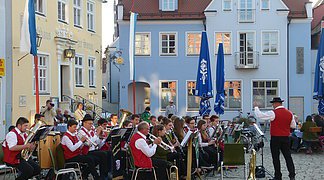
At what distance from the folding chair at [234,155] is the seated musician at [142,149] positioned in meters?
1.98

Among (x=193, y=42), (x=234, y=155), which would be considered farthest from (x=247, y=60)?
(x=234, y=155)

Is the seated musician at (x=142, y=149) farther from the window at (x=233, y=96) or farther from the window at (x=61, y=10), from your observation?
the window at (x=233, y=96)

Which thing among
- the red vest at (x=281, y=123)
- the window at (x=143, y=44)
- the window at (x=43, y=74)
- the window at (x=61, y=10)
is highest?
the window at (x=61, y=10)

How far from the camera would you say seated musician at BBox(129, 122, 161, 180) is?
9.81 metres

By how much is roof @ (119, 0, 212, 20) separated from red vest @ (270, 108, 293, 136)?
23279 millimetres

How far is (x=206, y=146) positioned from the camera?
12523 mm

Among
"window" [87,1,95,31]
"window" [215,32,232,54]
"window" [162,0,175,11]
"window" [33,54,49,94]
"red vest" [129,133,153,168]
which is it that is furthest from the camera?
"window" [162,0,175,11]

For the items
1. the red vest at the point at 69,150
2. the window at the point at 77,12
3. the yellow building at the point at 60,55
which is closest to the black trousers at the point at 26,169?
the red vest at the point at 69,150

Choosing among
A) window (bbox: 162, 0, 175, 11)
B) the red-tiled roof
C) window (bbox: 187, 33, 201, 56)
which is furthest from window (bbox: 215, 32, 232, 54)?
the red-tiled roof

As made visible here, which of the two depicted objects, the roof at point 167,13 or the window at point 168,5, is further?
the window at point 168,5

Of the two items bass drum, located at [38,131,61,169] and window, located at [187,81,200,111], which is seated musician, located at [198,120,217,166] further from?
window, located at [187,81,200,111]

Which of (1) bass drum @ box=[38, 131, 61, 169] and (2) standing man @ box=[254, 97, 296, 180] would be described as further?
(2) standing man @ box=[254, 97, 296, 180]

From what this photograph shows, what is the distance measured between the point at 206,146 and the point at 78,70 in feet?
49.1

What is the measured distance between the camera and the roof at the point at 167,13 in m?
35.0
